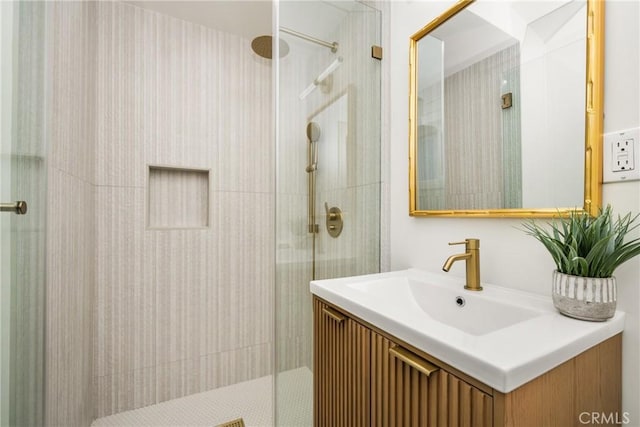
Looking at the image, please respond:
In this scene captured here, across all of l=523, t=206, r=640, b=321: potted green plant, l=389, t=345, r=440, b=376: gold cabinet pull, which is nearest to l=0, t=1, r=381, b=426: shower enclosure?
l=389, t=345, r=440, b=376: gold cabinet pull

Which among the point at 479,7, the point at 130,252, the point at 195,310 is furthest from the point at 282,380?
the point at 479,7

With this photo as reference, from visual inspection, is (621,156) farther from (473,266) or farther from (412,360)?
(412,360)

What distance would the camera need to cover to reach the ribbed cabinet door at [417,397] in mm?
476

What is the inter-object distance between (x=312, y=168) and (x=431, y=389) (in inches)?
36.8

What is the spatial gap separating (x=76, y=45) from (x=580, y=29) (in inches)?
71.3

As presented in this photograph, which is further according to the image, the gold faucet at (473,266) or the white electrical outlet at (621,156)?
the gold faucet at (473,266)

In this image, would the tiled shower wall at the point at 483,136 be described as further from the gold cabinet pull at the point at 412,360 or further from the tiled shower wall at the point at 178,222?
the tiled shower wall at the point at 178,222

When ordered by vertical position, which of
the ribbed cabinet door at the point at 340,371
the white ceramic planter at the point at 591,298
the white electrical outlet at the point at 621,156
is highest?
the white electrical outlet at the point at 621,156

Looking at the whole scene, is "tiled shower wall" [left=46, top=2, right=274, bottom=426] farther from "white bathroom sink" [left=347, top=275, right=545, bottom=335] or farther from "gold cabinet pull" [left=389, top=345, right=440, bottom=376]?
"gold cabinet pull" [left=389, top=345, right=440, bottom=376]

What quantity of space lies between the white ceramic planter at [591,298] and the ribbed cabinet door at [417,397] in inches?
13.2

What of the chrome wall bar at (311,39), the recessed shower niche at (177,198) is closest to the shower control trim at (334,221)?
the chrome wall bar at (311,39)

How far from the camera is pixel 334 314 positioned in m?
0.84

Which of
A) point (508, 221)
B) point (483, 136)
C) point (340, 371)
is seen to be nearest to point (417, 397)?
point (340, 371)

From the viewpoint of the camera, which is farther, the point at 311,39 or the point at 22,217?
the point at 311,39
